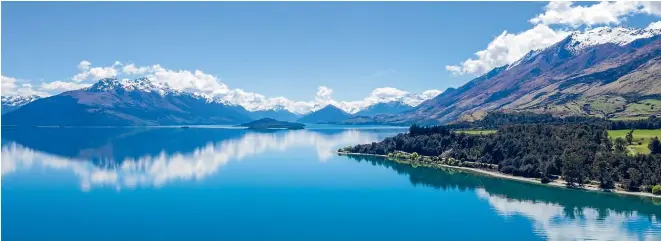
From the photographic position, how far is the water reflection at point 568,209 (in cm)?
6976

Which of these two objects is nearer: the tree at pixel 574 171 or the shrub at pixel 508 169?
the tree at pixel 574 171

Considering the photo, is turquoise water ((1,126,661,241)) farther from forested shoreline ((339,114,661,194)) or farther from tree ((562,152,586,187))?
forested shoreline ((339,114,661,194))

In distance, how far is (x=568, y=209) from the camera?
8469 cm

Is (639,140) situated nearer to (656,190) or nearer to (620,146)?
(620,146)

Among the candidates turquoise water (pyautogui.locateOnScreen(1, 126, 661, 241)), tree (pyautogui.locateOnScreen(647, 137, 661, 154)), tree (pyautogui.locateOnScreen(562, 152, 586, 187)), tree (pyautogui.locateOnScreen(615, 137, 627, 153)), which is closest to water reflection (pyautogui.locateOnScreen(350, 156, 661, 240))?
turquoise water (pyautogui.locateOnScreen(1, 126, 661, 241))

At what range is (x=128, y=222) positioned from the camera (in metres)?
71.6

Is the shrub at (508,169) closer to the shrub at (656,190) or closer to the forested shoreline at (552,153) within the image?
the forested shoreline at (552,153)

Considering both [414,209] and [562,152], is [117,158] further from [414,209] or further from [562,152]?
[562,152]

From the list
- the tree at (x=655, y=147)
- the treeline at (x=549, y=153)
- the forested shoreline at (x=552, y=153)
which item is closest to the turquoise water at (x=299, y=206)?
the forested shoreline at (x=552, y=153)

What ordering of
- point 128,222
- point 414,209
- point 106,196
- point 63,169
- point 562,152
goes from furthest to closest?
point 63,169 → point 562,152 → point 106,196 → point 414,209 → point 128,222

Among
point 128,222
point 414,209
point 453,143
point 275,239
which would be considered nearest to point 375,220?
point 414,209

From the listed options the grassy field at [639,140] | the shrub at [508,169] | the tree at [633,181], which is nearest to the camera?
the tree at [633,181]

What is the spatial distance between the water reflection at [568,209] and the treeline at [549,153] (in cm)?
650

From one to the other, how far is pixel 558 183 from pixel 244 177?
68.9m
